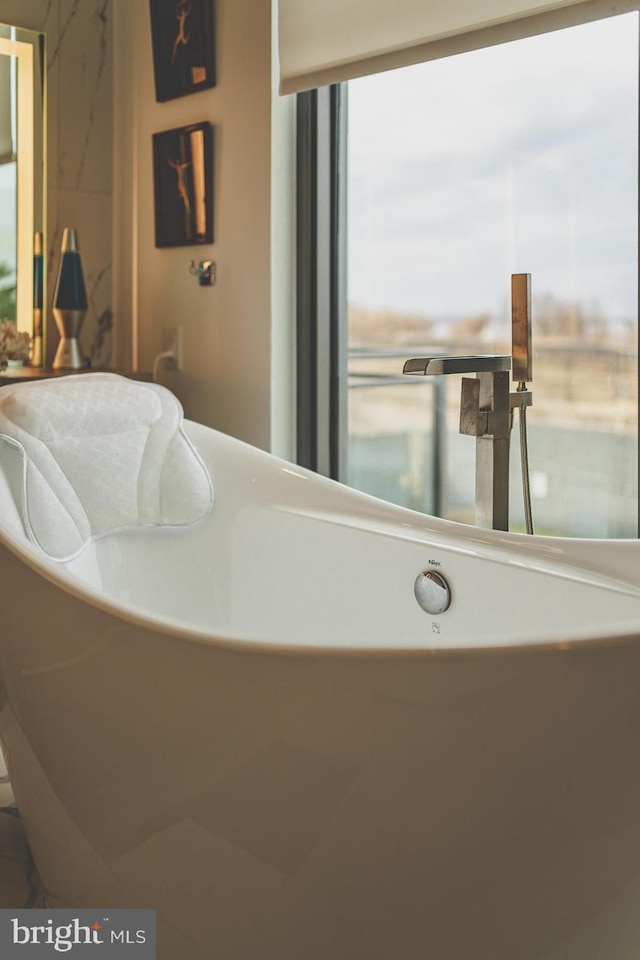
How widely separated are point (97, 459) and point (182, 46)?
1338 mm

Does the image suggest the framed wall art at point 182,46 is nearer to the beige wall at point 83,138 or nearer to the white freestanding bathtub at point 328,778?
the beige wall at point 83,138

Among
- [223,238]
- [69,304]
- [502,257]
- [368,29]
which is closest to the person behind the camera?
[368,29]

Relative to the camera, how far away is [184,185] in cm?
271

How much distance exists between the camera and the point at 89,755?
1227 mm

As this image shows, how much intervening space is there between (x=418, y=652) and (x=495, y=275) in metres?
2.76

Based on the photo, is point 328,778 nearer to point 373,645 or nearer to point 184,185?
point 373,645

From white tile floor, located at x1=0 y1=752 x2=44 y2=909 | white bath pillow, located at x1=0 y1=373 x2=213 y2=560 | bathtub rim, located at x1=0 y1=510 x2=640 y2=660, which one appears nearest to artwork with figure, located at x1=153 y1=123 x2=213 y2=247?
white bath pillow, located at x1=0 y1=373 x2=213 y2=560

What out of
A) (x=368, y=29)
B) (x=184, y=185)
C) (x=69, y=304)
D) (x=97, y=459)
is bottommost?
(x=97, y=459)

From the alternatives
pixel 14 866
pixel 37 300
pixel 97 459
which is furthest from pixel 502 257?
pixel 14 866

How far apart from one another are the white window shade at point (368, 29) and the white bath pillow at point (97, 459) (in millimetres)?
854

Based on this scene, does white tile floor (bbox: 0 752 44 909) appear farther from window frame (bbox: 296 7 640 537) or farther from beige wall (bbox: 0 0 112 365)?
beige wall (bbox: 0 0 112 365)

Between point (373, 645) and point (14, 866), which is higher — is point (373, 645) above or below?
above

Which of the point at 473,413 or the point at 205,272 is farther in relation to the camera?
the point at 205,272

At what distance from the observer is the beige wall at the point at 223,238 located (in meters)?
2.49
